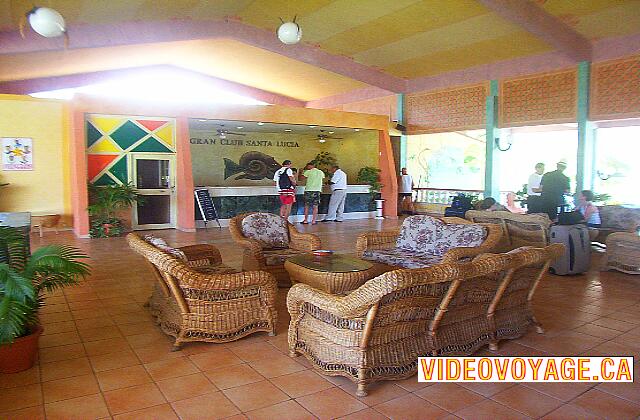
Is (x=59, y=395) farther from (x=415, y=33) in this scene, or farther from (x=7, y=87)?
(x=7, y=87)

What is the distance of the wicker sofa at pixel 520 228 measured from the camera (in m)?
6.64

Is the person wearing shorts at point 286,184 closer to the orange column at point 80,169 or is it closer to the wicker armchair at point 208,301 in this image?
the orange column at point 80,169

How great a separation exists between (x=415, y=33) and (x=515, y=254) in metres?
8.48

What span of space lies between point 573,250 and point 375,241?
275cm

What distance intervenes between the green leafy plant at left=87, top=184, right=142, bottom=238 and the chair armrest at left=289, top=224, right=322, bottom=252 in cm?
492

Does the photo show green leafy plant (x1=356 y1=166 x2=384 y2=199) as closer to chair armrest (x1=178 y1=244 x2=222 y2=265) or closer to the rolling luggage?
the rolling luggage

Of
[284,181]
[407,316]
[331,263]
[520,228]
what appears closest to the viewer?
[407,316]

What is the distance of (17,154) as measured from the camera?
9883 mm

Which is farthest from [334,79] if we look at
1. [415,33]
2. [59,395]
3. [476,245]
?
[59,395]

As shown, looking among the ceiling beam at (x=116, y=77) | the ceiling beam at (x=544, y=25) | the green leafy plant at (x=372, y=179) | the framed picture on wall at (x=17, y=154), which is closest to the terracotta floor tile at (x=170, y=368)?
the ceiling beam at (x=544, y=25)

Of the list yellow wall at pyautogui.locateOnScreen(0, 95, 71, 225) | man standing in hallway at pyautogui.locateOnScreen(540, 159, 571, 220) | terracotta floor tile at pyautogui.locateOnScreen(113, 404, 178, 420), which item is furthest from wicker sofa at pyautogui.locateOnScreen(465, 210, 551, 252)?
yellow wall at pyautogui.locateOnScreen(0, 95, 71, 225)

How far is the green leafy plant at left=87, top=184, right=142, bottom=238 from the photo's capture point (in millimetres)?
9398

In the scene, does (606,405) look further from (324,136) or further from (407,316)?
(324,136)

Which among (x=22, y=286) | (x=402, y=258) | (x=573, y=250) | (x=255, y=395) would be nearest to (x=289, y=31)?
(x=402, y=258)
